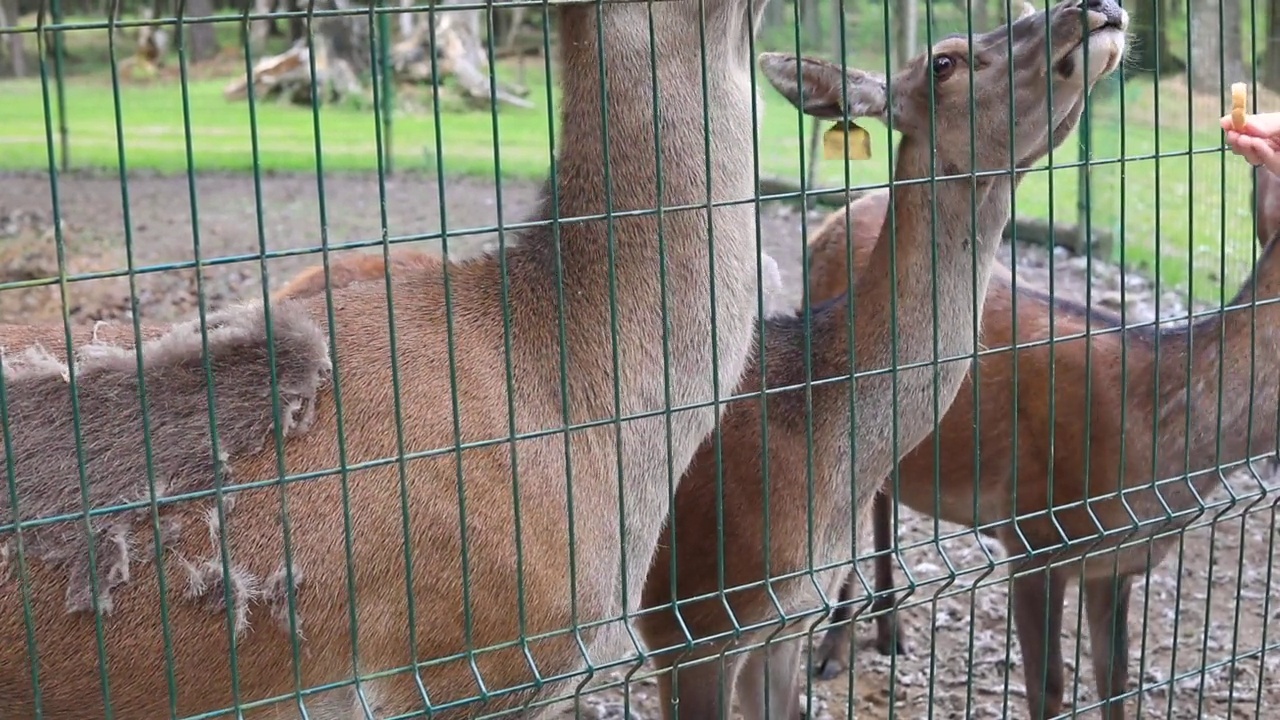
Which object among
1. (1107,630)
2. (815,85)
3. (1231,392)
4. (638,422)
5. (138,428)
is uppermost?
(815,85)

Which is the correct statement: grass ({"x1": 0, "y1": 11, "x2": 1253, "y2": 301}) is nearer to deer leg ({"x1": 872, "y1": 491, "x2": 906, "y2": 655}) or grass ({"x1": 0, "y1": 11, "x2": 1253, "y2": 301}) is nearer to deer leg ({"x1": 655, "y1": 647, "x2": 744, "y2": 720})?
deer leg ({"x1": 872, "y1": 491, "x2": 906, "y2": 655})

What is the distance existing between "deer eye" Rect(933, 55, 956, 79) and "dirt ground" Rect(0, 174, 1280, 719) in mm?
843

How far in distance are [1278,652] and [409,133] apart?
14854 millimetres

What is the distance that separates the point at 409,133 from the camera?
1858cm

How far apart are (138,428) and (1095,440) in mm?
3232

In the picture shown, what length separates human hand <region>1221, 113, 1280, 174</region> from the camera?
145 inches

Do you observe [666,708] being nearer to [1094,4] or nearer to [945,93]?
[945,93]

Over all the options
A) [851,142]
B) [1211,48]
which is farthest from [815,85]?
[1211,48]

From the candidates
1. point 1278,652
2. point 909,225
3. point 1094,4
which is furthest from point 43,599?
point 1278,652

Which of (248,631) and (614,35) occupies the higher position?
(614,35)

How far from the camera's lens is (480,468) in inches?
117

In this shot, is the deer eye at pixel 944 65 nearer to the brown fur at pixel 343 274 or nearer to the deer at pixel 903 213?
the deer at pixel 903 213

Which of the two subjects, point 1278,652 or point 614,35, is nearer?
point 614,35

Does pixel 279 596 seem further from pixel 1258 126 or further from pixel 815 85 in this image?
pixel 1258 126
